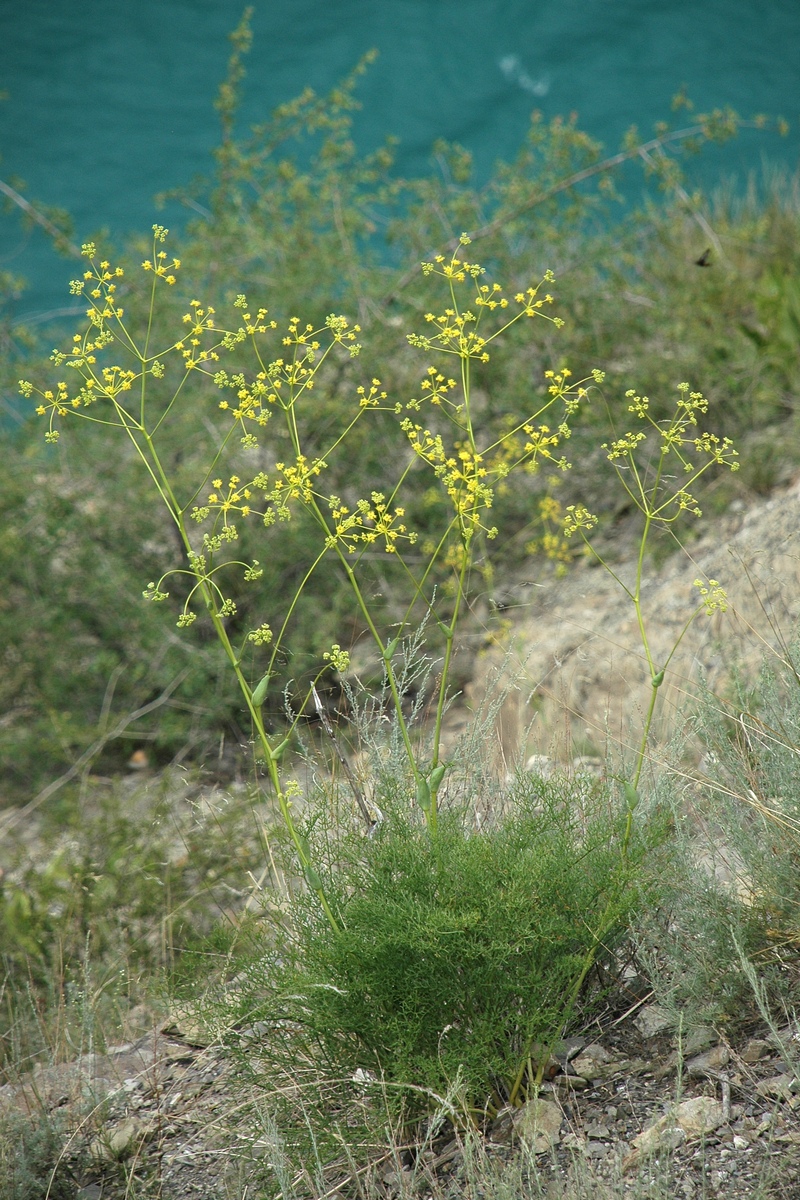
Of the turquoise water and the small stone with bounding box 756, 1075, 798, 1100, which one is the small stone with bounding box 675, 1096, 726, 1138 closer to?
the small stone with bounding box 756, 1075, 798, 1100

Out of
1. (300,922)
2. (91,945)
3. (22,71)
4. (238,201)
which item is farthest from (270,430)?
(22,71)

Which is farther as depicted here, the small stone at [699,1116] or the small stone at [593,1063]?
the small stone at [593,1063]

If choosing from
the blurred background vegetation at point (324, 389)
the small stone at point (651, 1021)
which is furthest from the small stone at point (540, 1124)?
the blurred background vegetation at point (324, 389)

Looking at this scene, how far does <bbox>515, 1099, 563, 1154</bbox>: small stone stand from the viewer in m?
1.47

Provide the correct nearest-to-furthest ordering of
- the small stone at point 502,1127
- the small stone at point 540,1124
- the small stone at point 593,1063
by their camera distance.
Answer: the small stone at point 540,1124 < the small stone at point 502,1127 < the small stone at point 593,1063

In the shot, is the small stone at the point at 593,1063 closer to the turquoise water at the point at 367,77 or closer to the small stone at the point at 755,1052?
the small stone at the point at 755,1052

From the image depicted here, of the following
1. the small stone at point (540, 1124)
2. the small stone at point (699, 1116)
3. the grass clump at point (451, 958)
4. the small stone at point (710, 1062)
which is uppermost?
the grass clump at point (451, 958)

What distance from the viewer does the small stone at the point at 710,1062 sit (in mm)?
1617

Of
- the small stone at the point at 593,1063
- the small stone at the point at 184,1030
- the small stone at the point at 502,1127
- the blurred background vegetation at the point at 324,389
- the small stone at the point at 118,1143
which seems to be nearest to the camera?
the small stone at the point at 502,1127

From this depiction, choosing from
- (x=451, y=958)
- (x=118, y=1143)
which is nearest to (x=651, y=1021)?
(x=451, y=958)

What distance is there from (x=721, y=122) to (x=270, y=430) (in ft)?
7.74

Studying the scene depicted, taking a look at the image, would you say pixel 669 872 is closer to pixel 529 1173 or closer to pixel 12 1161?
pixel 529 1173

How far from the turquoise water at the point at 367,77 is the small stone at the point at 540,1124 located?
6848mm

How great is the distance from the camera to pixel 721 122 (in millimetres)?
4445
